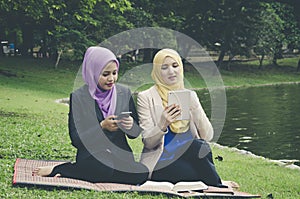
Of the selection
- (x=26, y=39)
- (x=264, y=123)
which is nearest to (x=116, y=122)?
(x=264, y=123)

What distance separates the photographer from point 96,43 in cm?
2911

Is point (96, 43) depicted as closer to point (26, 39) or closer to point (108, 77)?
point (26, 39)

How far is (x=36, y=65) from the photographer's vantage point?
28.9 m

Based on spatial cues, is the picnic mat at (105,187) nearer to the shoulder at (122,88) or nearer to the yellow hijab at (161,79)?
the yellow hijab at (161,79)

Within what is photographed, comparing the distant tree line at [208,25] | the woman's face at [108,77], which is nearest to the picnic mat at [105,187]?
the woman's face at [108,77]

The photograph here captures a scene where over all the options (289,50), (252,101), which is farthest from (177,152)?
(289,50)

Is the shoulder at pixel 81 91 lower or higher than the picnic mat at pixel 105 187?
higher

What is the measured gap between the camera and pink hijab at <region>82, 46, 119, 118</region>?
19.4ft

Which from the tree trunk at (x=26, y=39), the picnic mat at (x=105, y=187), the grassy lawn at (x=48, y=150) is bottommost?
the tree trunk at (x=26, y=39)

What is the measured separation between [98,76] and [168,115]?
2.31ft

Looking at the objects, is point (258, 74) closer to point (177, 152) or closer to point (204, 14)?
point (204, 14)

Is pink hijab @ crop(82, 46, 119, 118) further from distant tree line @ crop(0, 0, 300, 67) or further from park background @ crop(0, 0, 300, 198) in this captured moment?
distant tree line @ crop(0, 0, 300, 67)

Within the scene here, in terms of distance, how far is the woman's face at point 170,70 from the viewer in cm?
611

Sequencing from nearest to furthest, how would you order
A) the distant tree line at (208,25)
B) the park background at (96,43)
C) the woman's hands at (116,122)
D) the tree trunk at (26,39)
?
the woman's hands at (116,122), the park background at (96,43), the distant tree line at (208,25), the tree trunk at (26,39)
